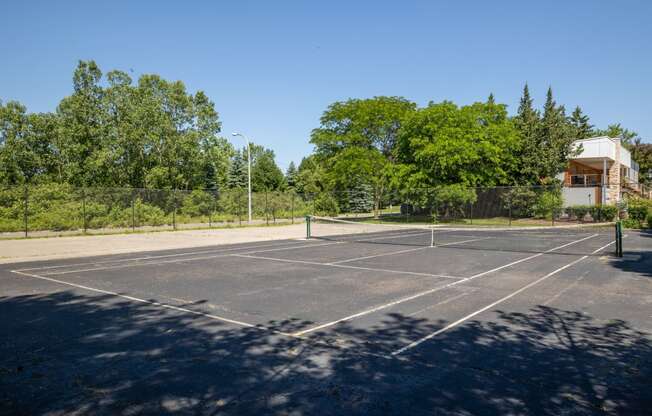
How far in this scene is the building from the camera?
40281mm

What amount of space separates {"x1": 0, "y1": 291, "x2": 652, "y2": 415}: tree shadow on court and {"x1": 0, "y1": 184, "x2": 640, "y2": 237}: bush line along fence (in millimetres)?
23379

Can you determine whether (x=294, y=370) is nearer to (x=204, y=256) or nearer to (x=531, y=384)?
(x=531, y=384)

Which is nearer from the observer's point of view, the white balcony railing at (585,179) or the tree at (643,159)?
the white balcony railing at (585,179)

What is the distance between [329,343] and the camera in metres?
5.80

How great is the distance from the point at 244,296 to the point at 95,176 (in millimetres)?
42821

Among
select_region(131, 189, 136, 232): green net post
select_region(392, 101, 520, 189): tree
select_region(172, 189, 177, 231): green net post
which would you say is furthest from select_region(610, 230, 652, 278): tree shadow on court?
select_region(131, 189, 136, 232): green net post

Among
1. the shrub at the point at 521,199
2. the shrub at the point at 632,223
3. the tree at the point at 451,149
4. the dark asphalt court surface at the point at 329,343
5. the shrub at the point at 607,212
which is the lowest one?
the dark asphalt court surface at the point at 329,343

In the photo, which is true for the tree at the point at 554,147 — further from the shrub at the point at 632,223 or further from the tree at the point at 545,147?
the shrub at the point at 632,223

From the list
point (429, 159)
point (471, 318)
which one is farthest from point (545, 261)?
point (429, 159)

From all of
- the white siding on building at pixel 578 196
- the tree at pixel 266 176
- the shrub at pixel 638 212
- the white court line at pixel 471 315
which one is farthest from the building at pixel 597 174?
the tree at pixel 266 176

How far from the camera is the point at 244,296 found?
29.1ft

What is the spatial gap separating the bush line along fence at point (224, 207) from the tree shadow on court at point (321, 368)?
23.4 meters

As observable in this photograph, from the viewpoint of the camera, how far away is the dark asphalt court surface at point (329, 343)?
4113 mm

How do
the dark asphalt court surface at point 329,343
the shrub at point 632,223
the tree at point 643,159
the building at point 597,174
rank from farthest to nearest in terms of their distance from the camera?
the tree at point 643,159
the building at point 597,174
the shrub at point 632,223
the dark asphalt court surface at point 329,343
